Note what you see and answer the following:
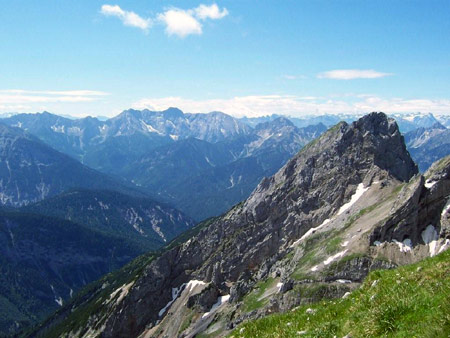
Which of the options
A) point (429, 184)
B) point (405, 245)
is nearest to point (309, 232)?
point (405, 245)

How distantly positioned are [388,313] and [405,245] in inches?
3379

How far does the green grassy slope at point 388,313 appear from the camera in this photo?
12289 millimetres

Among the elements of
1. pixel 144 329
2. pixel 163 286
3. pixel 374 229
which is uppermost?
pixel 374 229

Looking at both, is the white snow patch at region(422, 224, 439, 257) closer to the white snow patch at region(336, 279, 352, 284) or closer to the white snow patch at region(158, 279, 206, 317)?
the white snow patch at region(336, 279, 352, 284)

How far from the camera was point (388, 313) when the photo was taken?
13648 mm

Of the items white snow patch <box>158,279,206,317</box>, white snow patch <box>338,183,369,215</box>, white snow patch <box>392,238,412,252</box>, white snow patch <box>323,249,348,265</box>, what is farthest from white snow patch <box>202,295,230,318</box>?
white snow patch <box>392,238,412,252</box>

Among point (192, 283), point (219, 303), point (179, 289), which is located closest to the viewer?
point (219, 303)

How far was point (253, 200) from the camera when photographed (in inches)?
6742

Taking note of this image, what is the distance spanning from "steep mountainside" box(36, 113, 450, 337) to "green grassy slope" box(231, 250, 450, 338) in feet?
210

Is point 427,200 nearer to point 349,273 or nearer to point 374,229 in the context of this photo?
point 374,229

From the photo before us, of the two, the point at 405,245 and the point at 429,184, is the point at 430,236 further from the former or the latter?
the point at 429,184

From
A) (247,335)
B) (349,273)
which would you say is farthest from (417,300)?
(349,273)

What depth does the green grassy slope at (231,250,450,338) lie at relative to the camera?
12289 millimetres

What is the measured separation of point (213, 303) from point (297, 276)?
44.7m
